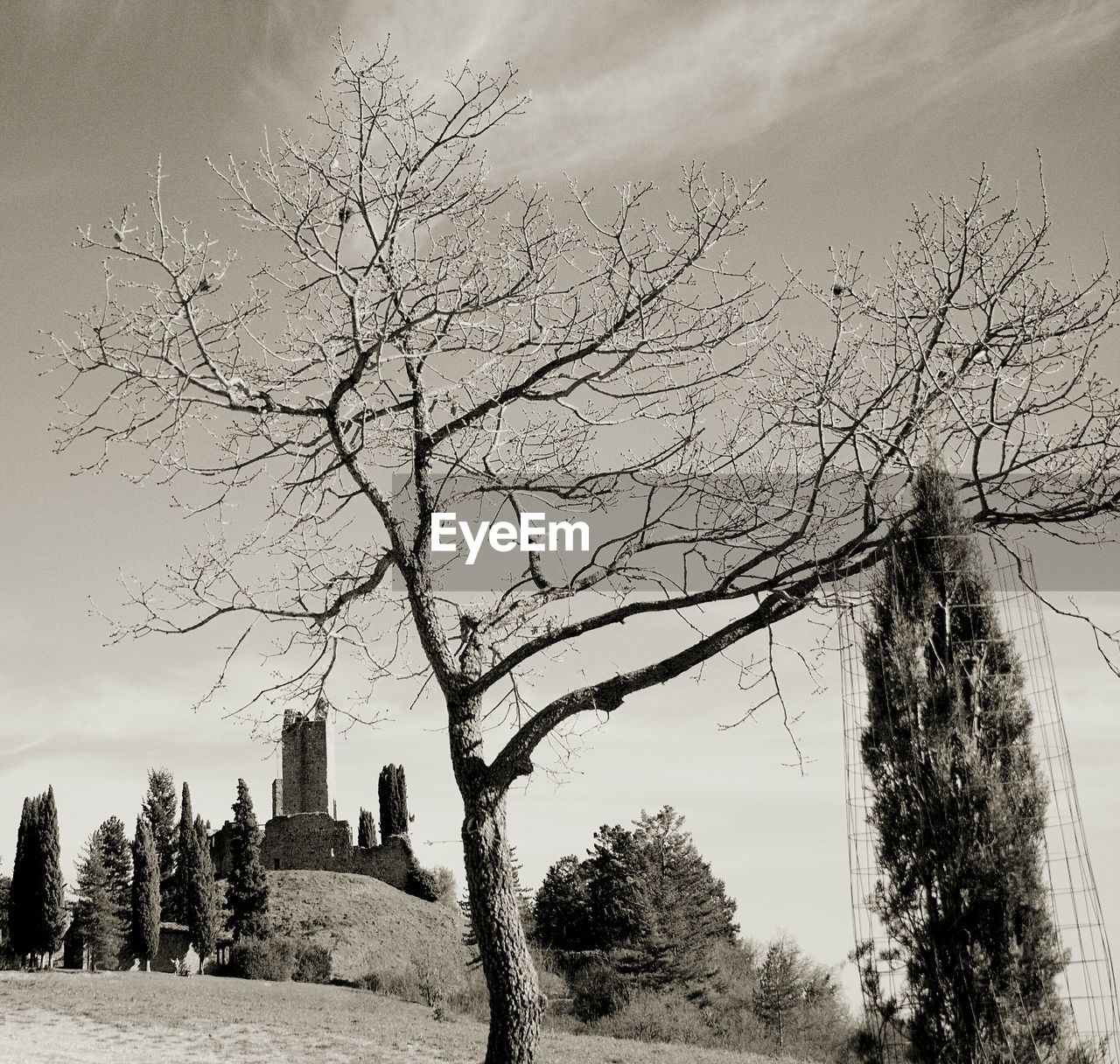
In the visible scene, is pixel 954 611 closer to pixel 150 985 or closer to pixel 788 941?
pixel 788 941

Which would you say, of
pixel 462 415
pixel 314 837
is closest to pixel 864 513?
pixel 462 415

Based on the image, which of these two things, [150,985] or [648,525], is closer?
[648,525]

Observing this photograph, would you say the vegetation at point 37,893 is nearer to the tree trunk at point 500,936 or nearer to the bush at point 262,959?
the bush at point 262,959

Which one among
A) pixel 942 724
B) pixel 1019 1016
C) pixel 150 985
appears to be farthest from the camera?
pixel 150 985

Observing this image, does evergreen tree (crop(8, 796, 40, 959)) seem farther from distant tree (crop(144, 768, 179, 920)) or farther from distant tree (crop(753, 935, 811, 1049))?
distant tree (crop(753, 935, 811, 1049))

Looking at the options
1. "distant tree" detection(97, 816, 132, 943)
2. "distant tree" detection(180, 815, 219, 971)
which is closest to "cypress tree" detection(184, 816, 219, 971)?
"distant tree" detection(180, 815, 219, 971)

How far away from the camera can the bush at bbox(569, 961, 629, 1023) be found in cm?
2703

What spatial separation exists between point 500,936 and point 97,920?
3237 cm

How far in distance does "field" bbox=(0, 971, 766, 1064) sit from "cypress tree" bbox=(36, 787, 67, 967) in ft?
15.8

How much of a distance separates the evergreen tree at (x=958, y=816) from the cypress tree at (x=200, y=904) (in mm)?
31884

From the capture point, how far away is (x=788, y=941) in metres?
26.7

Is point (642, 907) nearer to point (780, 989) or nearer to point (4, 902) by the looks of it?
point (780, 989)

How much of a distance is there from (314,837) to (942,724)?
47783 mm

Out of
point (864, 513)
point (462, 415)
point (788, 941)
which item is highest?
point (462, 415)
